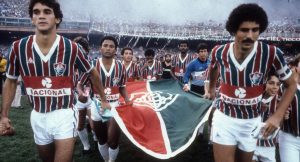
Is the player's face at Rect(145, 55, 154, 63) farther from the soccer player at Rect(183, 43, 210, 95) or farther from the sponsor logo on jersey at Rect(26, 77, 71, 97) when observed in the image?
the sponsor logo on jersey at Rect(26, 77, 71, 97)

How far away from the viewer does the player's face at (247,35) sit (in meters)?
3.23

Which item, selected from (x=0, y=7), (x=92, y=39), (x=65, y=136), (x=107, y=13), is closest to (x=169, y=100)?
(x=65, y=136)

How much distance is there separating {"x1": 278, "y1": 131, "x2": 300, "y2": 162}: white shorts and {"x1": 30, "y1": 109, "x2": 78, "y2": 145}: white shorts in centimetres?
240

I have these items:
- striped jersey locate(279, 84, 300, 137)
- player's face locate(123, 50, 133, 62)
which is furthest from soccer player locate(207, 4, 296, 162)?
player's face locate(123, 50, 133, 62)

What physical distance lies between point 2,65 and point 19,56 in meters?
10.6

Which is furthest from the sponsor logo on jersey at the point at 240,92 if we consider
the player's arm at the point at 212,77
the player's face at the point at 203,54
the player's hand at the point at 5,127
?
the player's face at the point at 203,54

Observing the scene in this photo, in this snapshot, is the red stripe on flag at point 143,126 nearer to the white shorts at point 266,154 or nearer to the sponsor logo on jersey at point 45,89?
the white shorts at point 266,154

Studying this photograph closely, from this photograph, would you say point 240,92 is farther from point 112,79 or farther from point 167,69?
point 167,69

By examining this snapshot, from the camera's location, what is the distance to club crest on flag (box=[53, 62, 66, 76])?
347 centimetres

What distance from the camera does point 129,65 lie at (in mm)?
9297

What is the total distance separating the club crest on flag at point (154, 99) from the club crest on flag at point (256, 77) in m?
2.88

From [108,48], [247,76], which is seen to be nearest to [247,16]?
[247,76]

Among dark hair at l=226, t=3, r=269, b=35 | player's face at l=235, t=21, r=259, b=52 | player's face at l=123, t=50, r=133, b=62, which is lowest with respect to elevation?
player's face at l=123, t=50, r=133, b=62

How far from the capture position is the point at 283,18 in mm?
55125
